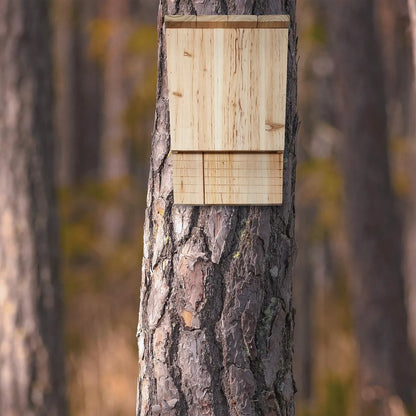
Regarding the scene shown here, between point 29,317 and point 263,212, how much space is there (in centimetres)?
288

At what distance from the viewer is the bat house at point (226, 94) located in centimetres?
229

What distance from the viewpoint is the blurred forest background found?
21.5 ft

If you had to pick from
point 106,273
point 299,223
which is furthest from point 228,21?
point 106,273

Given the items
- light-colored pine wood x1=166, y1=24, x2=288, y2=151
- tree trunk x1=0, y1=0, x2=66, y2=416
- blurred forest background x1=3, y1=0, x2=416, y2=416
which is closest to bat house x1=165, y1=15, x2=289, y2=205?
light-colored pine wood x1=166, y1=24, x2=288, y2=151

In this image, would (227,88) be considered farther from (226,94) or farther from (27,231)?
(27,231)

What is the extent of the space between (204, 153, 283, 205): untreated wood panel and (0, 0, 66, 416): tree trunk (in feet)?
9.03

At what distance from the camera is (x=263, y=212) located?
7.59 feet

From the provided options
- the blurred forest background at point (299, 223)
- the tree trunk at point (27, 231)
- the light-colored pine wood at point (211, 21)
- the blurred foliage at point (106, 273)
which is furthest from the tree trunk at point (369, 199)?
the light-colored pine wood at point (211, 21)

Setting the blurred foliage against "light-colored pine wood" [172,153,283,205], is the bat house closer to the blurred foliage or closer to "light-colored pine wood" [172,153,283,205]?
"light-colored pine wood" [172,153,283,205]

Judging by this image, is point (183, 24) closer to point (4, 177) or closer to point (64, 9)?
point (4, 177)

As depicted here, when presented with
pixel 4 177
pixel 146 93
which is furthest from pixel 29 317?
pixel 146 93

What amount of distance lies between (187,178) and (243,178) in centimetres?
18

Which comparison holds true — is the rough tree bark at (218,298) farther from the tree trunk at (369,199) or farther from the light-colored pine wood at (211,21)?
the tree trunk at (369,199)

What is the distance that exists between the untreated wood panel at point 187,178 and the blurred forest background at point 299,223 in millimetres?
2733
